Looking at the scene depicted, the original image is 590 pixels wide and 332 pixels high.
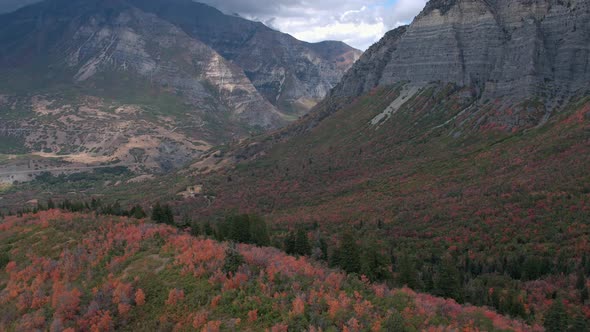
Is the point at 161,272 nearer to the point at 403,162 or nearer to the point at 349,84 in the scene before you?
the point at 403,162

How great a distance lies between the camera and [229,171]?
538 feet

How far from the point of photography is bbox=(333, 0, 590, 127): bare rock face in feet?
370

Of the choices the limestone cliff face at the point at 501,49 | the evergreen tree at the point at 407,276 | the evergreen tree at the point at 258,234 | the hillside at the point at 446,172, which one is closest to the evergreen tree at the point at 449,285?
the hillside at the point at 446,172

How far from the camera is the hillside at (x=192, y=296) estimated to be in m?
25.4

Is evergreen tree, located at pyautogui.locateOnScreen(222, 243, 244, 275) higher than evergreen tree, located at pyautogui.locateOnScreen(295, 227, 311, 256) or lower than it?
higher

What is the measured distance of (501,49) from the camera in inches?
4995

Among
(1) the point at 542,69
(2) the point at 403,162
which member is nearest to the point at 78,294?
(2) the point at 403,162

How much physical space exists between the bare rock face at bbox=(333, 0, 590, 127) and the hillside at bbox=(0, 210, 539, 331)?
9915 centimetres

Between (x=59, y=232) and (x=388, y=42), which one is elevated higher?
(x=388, y=42)

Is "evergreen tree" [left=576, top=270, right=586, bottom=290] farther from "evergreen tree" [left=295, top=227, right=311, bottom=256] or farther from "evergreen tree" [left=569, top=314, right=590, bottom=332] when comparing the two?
"evergreen tree" [left=295, top=227, right=311, bottom=256]

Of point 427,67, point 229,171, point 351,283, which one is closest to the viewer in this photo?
point 351,283

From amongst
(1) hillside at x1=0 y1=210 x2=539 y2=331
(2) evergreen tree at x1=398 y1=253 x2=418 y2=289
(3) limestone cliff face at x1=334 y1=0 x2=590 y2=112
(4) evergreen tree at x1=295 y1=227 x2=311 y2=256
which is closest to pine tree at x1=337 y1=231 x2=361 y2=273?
(2) evergreen tree at x1=398 y1=253 x2=418 y2=289

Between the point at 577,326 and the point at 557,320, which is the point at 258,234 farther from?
the point at 577,326

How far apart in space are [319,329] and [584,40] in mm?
116703
